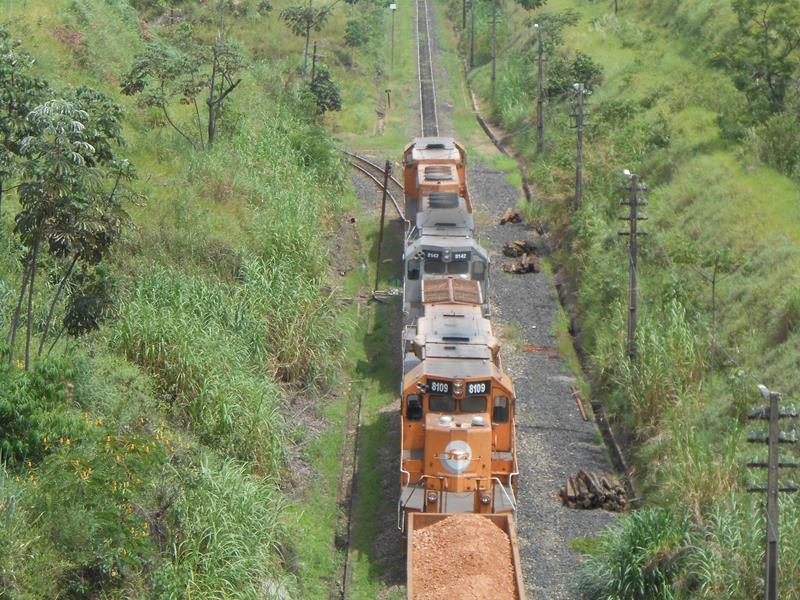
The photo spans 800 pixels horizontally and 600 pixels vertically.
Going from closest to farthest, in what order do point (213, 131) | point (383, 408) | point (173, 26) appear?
point (383, 408)
point (213, 131)
point (173, 26)

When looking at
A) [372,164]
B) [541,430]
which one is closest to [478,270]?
[541,430]

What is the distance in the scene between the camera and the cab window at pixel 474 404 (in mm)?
21469

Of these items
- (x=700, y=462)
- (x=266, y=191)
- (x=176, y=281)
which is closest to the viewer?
(x=700, y=462)

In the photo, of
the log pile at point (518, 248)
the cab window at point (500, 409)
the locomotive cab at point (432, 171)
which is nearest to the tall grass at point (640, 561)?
the cab window at point (500, 409)

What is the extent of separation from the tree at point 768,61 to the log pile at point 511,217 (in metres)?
9.60

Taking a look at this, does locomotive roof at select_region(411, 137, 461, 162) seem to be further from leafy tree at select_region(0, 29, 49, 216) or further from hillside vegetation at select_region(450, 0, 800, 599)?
leafy tree at select_region(0, 29, 49, 216)

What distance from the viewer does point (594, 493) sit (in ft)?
80.5

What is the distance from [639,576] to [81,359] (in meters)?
11.5

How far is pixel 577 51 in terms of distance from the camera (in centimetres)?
5438

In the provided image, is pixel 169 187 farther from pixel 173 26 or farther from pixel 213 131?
pixel 173 26

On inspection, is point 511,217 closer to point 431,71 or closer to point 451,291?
point 451,291

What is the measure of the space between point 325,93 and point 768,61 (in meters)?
20.7

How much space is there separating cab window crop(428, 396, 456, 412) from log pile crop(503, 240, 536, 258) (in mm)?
18606

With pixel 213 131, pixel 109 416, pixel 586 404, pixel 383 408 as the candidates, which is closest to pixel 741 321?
pixel 586 404
